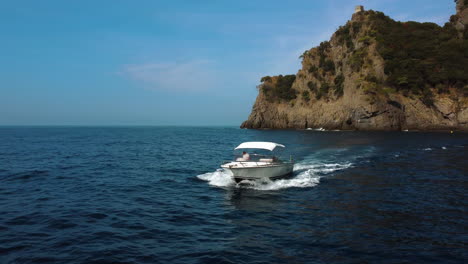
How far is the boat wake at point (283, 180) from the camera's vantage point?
20.6 m

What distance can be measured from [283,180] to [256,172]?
2.80 metres

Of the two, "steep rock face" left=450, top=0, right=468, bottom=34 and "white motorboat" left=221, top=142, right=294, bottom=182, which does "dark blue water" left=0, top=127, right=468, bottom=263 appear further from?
"steep rock face" left=450, top=0, right=468, bottom=34

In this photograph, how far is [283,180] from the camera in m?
22.7

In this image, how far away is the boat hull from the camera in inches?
819

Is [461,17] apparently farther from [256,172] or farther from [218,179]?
[218,179]

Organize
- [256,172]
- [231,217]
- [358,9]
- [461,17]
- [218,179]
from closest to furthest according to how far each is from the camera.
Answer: [231,217] < [256,172] < [218,179] < [461,17] < [358,9]

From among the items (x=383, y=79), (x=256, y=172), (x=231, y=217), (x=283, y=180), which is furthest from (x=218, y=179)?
(x=383, y=79)

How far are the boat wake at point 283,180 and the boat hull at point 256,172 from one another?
15.4 inches

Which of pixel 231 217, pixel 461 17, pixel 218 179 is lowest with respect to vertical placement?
pixel 231 217

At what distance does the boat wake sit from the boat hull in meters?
0.39

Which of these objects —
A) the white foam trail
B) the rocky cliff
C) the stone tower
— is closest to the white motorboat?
the white foam trail

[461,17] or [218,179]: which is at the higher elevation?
[461,17]

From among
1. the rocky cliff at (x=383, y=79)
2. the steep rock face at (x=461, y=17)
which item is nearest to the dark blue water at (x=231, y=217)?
the rocky cliff at (x=383, y=79)

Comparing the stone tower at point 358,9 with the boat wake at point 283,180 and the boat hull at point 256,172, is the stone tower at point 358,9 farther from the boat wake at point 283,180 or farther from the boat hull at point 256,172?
the boat hull at point 256,172
